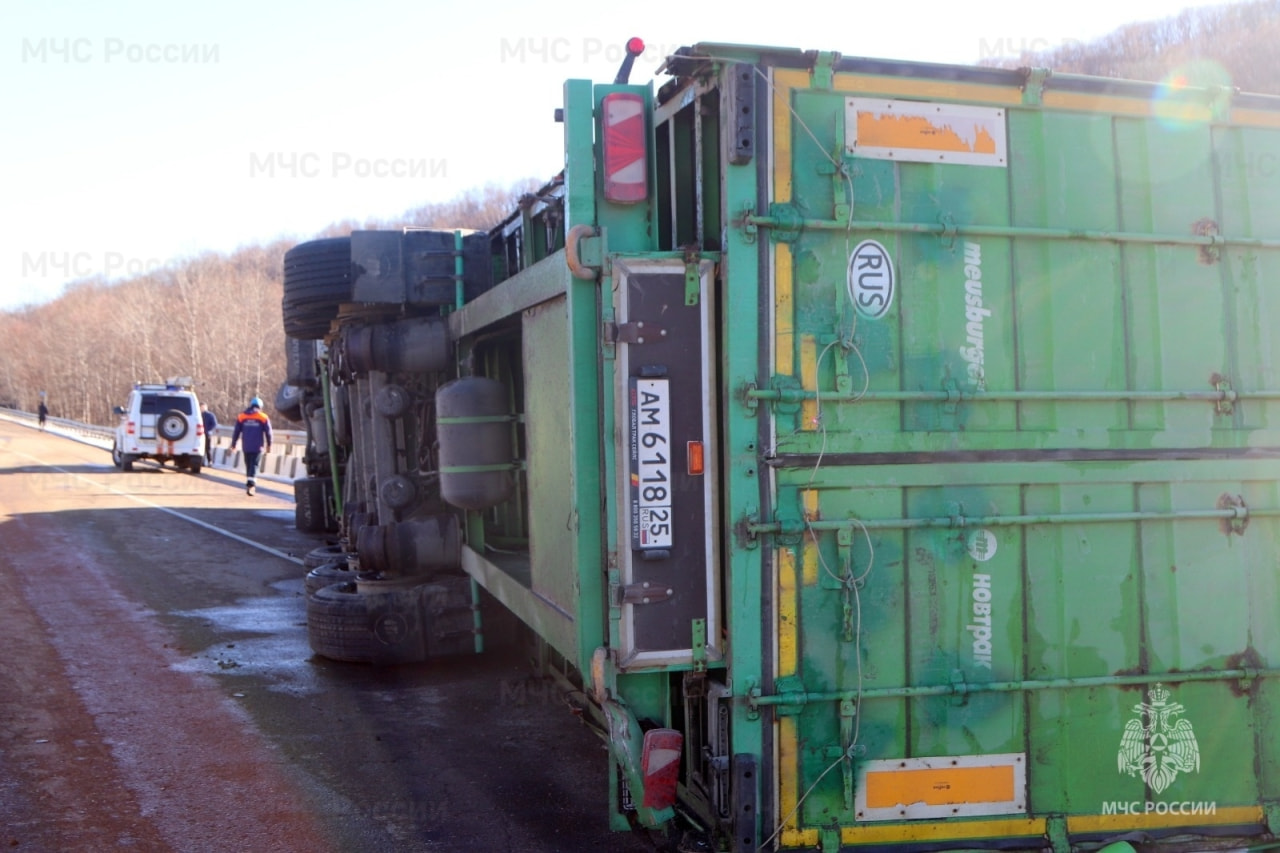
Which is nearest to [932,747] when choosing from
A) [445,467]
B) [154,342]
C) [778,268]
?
[778,268]

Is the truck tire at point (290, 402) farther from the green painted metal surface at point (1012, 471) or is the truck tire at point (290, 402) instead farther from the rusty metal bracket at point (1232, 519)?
the rusty metal bracket at point (1232, 519)

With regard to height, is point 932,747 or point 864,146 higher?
point 864,146

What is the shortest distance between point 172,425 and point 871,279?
83.5 ft

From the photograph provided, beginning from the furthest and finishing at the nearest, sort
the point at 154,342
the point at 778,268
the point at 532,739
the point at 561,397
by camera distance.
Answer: the point at 154,342, the point at 532,739, the point at 561,397, the point at 778,268

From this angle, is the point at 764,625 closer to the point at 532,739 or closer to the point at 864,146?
the point at 864,146

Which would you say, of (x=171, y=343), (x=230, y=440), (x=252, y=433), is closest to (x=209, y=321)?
(x=171, y=343)

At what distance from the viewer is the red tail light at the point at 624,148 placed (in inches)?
165

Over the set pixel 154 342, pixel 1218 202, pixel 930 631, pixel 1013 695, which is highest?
pixel 154 342

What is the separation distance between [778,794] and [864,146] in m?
2.34

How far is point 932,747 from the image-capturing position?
4.09 meters

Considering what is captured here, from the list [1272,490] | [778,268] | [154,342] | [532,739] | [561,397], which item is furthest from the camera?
[154,342]

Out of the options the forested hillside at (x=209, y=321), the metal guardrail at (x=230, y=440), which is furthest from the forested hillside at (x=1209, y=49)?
the metal guardrail at (x=230, y=440)

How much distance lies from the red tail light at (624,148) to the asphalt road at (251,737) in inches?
109

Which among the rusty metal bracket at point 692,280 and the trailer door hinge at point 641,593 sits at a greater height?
the rusty metal bracket at point 692,280
